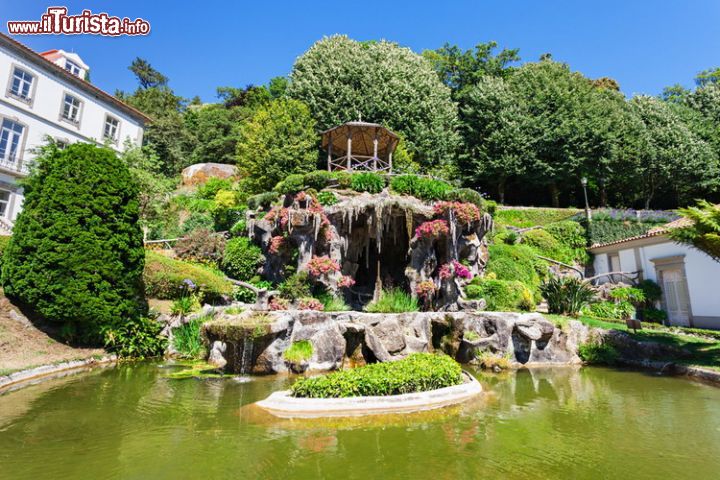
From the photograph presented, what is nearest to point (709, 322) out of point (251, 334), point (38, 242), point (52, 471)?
point (251, 334)

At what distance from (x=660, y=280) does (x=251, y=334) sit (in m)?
21.4

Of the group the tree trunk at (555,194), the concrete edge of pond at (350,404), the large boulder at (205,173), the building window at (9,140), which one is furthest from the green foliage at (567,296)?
the building window at (9,140)

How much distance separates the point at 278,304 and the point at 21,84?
2226 cm

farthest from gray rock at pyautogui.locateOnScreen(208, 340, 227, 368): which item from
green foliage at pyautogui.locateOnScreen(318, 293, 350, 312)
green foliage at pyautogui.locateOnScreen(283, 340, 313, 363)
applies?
green foliage at pyautogui.locateOnScreen(318, 293, 350, 312)

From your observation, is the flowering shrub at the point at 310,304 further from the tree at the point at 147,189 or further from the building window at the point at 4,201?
the building window at the point at 4,201

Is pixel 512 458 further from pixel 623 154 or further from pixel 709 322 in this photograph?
pixel 623 154

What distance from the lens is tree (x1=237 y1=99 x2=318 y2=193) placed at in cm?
2580

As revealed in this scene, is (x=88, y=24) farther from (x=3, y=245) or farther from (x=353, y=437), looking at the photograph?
(x=353, y=437)

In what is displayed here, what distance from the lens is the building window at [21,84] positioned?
2167 cm

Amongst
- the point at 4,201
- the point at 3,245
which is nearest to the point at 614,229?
the point at 3,245

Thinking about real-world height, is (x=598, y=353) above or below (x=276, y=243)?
below

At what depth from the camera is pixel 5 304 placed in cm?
1146

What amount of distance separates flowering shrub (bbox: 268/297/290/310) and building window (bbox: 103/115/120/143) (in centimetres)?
2074

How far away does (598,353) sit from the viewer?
12.6 metres
